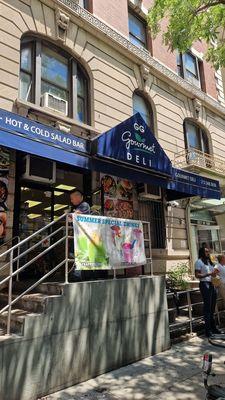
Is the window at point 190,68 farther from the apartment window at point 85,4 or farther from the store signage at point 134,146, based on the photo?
the store signage at point 134,146

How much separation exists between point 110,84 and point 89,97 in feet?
3.62

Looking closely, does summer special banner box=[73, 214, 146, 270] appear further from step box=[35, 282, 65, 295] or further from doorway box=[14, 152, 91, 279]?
doorway box=[14, 152, 91, 279]

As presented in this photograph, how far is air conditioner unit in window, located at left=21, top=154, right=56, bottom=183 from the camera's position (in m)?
8.43

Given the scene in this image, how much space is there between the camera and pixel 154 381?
5527 mm

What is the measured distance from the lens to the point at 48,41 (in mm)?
10250

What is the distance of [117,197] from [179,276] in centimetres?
340

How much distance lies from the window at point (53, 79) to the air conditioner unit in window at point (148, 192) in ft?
8.74

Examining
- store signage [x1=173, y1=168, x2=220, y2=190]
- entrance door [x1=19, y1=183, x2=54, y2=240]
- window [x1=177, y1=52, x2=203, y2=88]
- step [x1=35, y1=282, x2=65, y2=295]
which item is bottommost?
step [x1=35, y1=282, x2=65, y2=295]

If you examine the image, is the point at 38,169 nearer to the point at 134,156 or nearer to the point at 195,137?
the point at 134,156

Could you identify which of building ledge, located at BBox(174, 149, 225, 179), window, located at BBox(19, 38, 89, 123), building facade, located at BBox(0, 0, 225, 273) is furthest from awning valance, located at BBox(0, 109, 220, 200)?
window, located at BBox(19, 38, 89, 123)

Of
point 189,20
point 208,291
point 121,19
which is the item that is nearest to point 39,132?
point 208,291

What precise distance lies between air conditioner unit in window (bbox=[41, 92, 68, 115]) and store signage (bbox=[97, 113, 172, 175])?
6.55ft

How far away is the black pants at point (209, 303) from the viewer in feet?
26.3

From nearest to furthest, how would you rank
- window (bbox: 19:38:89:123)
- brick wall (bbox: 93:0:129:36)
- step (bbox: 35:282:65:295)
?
1. step (bbox: 35:282:65:295)
2. window (bbox: 19:38:89:123)
3. brick wall (bbox: 93:0:129:36)
